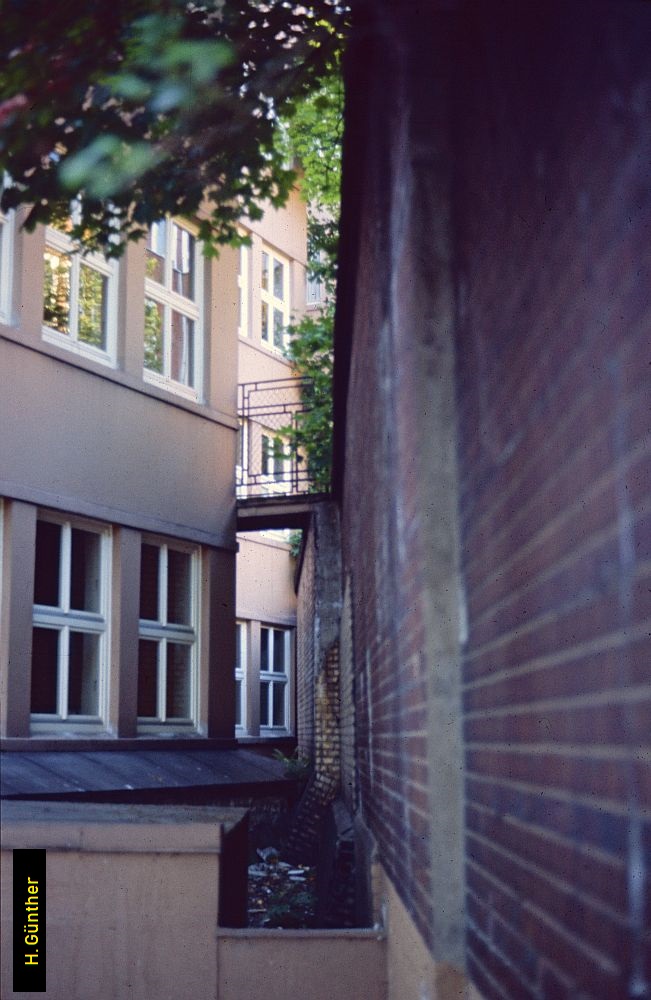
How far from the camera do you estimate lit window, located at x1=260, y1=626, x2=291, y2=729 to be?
20.9 meters

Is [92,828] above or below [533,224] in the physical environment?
below

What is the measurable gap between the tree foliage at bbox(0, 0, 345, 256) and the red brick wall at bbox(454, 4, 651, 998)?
3.60 metres

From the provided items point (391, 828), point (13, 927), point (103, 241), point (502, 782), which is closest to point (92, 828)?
point (13, 927)

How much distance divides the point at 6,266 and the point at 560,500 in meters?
8.03

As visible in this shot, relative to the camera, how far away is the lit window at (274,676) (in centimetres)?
2088

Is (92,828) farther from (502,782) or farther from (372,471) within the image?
(502,782)

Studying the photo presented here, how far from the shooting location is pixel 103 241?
8922 millimetres

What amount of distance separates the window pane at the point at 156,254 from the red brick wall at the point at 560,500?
859 cm

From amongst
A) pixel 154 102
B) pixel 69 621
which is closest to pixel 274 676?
pixel 69 621

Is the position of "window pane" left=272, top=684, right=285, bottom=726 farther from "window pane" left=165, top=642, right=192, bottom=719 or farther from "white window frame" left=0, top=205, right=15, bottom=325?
"white window frame" left=0, top=205, right=15, bottom=325

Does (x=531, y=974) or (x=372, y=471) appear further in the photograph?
(x=372, y=471)

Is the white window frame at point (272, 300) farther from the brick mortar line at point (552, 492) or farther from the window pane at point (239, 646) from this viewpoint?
the brick mortar line at point (552, 492)

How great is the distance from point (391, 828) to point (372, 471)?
1.93m

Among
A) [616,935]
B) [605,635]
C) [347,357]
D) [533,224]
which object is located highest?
[347,357]
